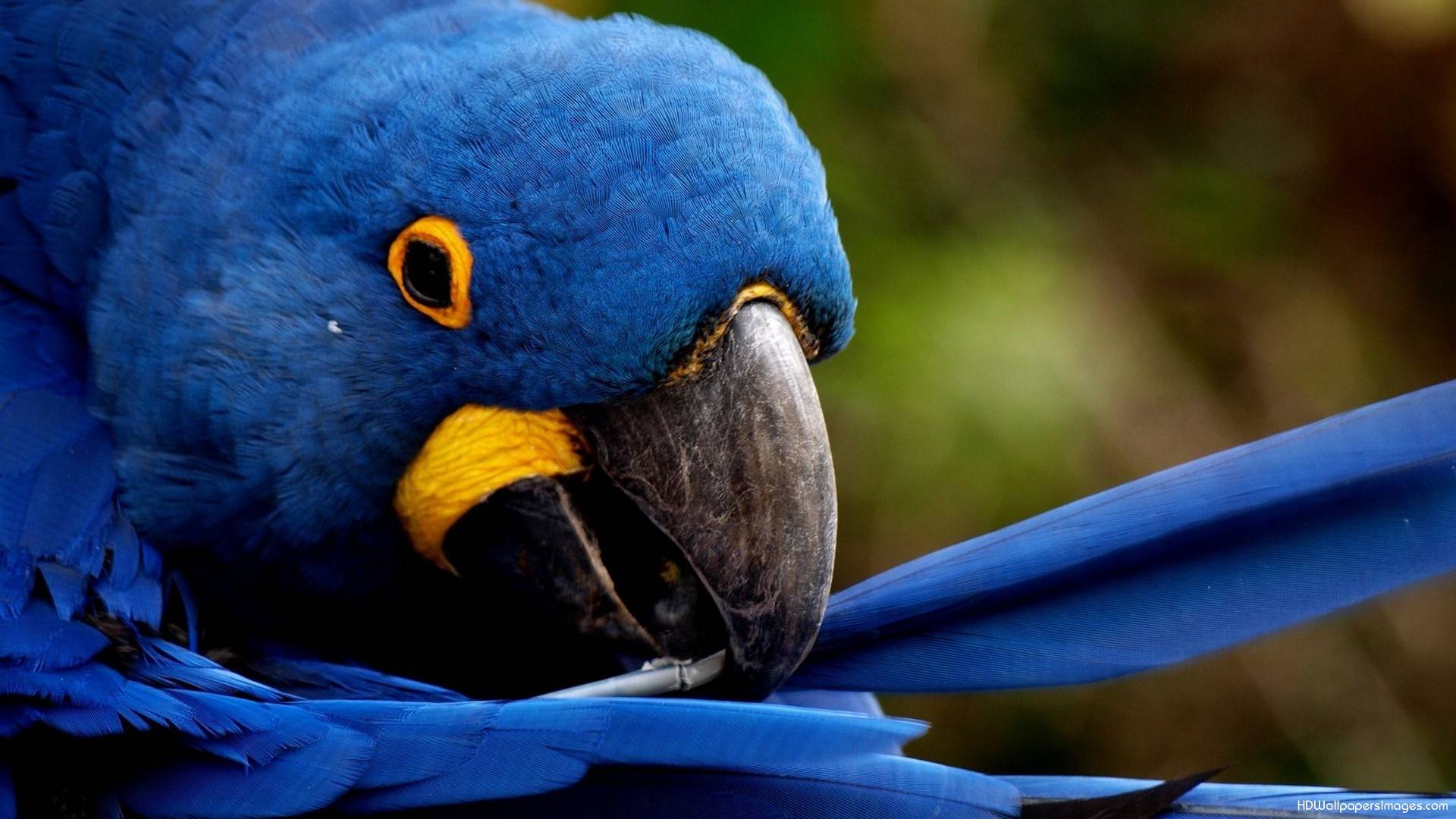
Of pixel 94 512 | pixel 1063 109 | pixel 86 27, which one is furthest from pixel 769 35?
pixel 94 512

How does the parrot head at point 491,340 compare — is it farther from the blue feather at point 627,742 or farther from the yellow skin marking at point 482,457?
the blue feather at point 627,742

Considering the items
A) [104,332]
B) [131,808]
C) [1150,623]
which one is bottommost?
[131,808]

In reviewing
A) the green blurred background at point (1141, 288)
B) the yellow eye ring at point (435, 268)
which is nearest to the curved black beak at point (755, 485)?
the yellow eye ring at point (435, 268)

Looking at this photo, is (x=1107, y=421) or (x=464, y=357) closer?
(x=464, y=357)

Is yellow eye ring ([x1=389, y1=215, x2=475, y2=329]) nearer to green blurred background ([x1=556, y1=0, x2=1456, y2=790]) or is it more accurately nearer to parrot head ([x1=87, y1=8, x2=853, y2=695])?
parrot head ([x1=87, y1=8, x2=853, y2=695])

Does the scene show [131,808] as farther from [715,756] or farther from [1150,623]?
[1150,623]

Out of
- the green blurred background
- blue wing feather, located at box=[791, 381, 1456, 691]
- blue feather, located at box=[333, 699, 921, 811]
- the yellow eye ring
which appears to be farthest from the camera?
the green blurred background

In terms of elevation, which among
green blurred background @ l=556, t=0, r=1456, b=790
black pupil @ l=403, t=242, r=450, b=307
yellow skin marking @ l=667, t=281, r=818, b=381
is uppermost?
green blurred background @ l=556, t=0, r=1456, b=790

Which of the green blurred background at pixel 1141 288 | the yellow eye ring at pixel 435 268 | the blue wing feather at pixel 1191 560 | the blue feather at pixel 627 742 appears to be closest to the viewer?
the blue feather at pixel 627 742

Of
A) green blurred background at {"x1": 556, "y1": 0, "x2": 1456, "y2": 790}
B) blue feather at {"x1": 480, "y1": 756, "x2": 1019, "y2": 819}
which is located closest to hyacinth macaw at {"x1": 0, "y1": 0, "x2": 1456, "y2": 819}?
blue feather at {"x1": 480, "y1": 756, "x2": 1019, "y2": 819}
